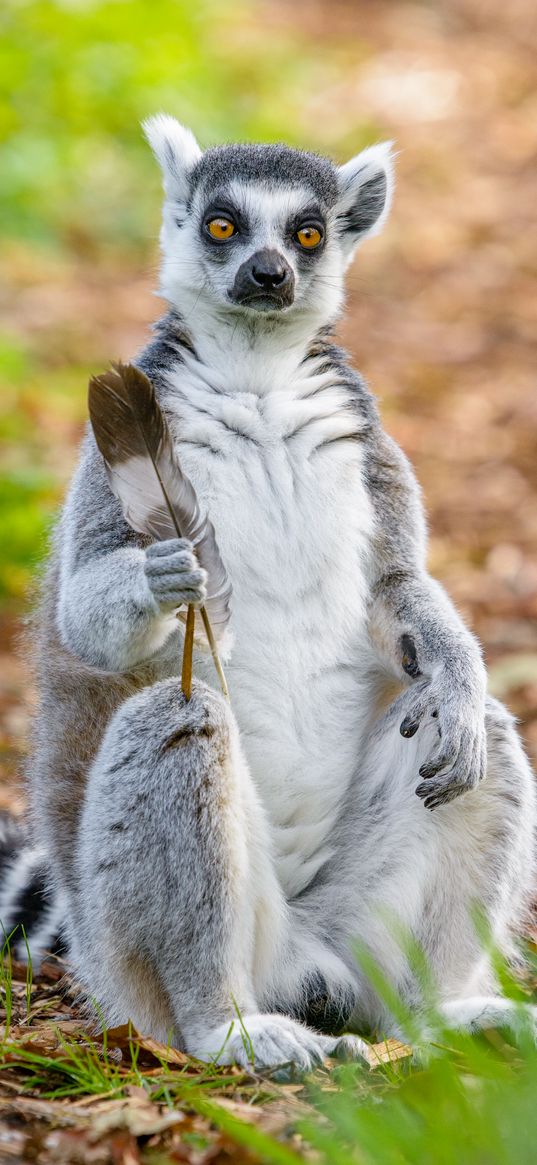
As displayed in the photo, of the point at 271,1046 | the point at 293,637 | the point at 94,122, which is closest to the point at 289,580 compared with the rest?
the point at 293,637

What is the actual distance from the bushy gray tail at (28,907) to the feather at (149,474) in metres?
1.34

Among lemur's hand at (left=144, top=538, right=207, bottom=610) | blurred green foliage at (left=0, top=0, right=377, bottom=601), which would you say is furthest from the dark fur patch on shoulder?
blurred green foliage at (left=0, top=0, right=377, bottom=601)

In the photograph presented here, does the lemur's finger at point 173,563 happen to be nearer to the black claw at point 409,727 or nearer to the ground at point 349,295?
the black claw at point 409,727

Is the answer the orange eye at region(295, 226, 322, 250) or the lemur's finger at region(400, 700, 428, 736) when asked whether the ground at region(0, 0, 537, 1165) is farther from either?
the lemur's finger at region(400, 700, 428, 736)

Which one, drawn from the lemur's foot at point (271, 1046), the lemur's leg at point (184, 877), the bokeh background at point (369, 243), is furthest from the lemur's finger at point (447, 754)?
the bokeh background at point (369, 243)

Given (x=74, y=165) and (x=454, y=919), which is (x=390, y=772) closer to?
(x=454, y=919)

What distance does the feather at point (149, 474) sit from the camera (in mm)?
3736

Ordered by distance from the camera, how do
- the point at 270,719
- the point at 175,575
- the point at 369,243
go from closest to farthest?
the point at 175,575
the point at 270,719
the point at 369,243

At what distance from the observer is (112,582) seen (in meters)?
3.85

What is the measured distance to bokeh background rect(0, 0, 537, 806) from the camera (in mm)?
8758

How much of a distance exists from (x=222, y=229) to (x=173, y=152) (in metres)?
0.52

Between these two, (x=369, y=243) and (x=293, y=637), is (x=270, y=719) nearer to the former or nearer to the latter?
(x=293, y=637)

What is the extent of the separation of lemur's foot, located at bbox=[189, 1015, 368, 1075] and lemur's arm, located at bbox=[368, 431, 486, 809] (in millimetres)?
712

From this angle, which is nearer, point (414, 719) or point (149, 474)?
point (149, 474)
